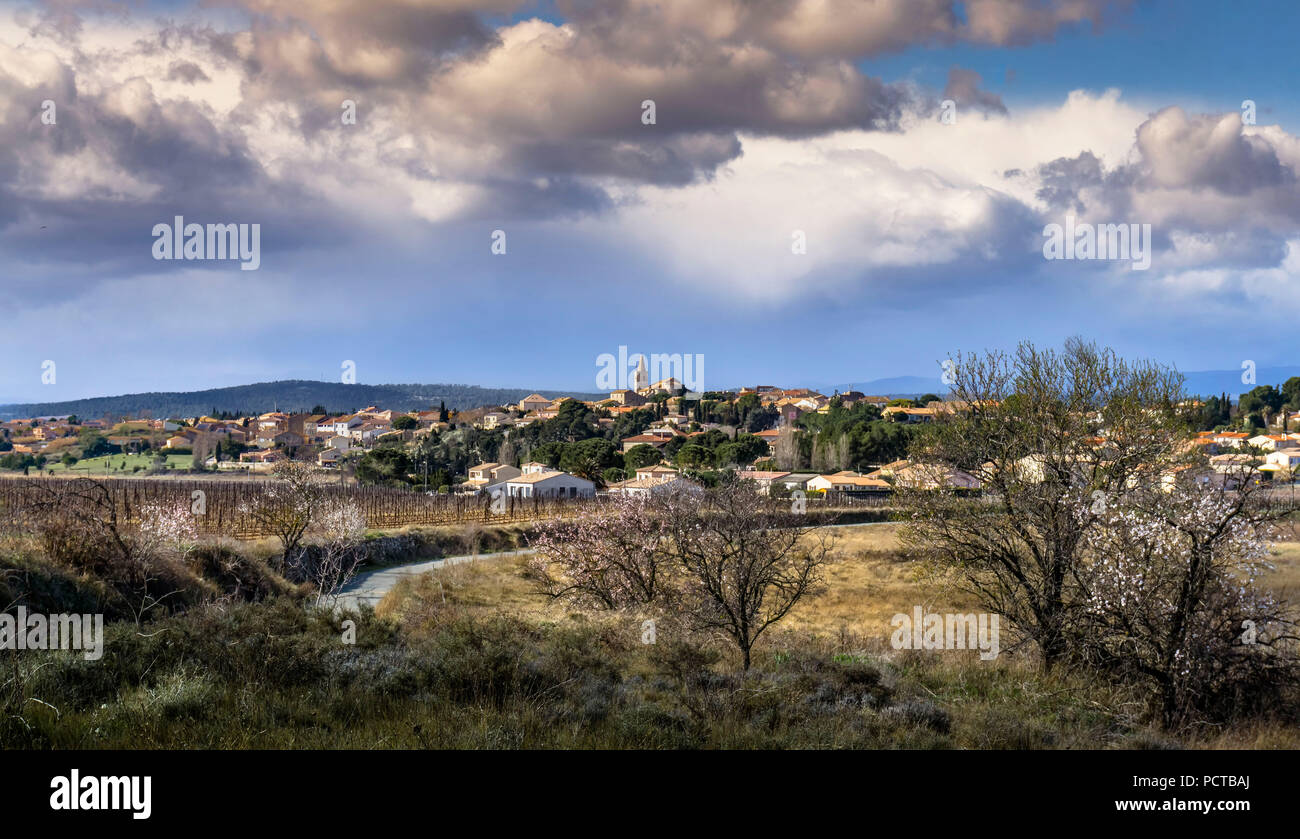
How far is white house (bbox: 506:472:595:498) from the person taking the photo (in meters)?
71.6

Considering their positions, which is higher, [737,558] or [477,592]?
[737,558]

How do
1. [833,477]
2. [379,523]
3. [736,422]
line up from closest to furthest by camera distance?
[379,523], [833,477], [736,422]

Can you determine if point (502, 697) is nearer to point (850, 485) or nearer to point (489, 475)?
point (850, 485)

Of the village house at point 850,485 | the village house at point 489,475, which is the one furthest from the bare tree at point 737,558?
the village house at point 489,475

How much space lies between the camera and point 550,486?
242 ft

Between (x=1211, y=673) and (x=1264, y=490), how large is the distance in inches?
88.7

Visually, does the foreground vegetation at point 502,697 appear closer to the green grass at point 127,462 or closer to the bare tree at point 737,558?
the bare tree at point 737,558

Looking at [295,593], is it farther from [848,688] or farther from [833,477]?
[833,477]

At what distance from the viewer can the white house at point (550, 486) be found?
71625 millimetres

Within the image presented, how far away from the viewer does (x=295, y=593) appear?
70.7ft

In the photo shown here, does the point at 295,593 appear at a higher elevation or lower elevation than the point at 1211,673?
lower

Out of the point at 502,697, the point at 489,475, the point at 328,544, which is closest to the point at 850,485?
the point at 489,475

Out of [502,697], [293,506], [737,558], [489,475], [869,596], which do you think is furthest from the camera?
[489,475]
